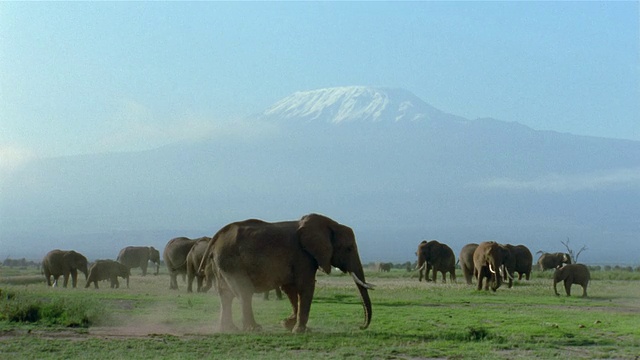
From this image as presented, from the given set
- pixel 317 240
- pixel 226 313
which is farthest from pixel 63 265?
pixel 317 240

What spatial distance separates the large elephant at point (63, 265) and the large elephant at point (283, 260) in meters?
21.9

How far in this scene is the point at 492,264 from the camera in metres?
39.0

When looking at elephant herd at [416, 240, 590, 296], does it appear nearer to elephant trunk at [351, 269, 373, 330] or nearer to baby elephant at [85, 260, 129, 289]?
baby elephant at [85, 260, 129, 289]

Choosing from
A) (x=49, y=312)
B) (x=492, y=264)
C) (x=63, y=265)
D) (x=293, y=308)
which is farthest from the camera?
(x=63, y=265)

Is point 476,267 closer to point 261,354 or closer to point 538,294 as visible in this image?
point 538,294

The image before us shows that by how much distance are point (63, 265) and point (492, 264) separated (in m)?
17.9

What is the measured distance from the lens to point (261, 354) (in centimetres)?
1692

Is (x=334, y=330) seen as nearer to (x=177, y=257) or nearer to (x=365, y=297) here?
(x=365, y=297)

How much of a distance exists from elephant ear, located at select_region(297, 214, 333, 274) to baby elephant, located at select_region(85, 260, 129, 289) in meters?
21.8

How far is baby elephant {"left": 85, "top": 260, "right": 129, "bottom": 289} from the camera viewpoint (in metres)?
40.8

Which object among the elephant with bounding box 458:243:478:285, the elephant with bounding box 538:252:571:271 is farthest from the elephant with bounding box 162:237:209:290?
the elephant with bounding box 538:252:571:271

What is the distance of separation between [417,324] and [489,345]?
425 centimetres

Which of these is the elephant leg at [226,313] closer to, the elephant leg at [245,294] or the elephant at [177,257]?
the elephant leg at [245,294]

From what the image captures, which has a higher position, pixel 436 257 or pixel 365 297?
pixel 436 257
